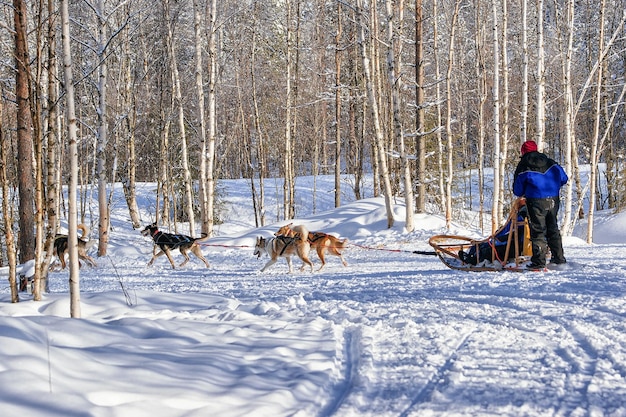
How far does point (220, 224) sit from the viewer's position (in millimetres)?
26984

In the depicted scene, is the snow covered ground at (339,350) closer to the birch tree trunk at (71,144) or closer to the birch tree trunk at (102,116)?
the birch tree trunk at (71,144)

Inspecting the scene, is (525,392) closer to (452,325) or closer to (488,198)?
(452,325)

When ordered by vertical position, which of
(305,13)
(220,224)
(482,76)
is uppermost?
(305,13)

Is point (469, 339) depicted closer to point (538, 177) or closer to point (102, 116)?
point (538, 177)

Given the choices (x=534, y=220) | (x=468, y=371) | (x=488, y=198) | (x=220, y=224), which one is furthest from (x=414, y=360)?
(x=488, y=198)

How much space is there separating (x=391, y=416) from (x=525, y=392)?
74 centimetres

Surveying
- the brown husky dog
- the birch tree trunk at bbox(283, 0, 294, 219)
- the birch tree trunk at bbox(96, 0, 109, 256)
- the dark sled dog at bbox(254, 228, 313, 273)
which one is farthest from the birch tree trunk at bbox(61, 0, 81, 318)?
the birch tree trunk at bbox(283, 0, 294, 219)

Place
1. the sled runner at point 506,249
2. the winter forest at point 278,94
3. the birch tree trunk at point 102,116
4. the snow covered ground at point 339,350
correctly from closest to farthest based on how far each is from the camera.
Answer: the snow covered ground at point 339,350, the sled runner at point 506,249, the winter forest at point 278,94, the birch tree trunk at point 102,116

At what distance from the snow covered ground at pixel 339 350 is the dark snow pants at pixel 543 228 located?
0.28 metres

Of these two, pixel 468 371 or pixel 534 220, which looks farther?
pixel 534 220

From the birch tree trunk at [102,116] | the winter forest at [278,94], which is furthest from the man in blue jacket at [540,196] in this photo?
the birch tree trunk at [102,116]

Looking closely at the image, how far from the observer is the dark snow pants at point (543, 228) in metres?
7.18

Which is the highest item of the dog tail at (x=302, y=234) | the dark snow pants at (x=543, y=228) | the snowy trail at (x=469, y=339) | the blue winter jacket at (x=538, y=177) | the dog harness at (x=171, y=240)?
the blue winter jacket at (x=538, y=177)

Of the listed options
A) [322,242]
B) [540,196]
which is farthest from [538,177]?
[322,242]
